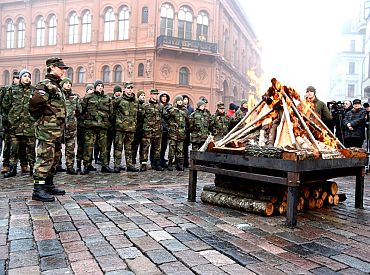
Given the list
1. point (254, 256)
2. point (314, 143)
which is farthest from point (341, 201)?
point (254, 256)

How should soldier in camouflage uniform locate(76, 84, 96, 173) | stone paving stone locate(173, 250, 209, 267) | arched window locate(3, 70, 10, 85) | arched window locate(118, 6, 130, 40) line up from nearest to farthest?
stone paving stone locate(173, 250, 209, 267) → soldier in camouflage uniform locate(76, 84, 96, 173) → arched window locate(118, 6, 130, 40) → arched window locate(3, 70, 10, 85)

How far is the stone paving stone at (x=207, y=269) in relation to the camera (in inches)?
111

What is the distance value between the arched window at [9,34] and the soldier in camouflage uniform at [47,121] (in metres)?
37.8

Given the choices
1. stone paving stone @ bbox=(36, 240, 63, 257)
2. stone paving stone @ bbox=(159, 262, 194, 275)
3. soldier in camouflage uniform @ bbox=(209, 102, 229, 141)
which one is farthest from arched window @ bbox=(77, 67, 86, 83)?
stone paving stone @ bbox=(159, 262, 194, 275)

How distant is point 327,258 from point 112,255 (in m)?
1.86

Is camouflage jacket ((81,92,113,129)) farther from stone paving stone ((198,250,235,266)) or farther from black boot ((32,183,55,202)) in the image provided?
stone paving stone ((198,250,235,266))

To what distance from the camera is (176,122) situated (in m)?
9.92

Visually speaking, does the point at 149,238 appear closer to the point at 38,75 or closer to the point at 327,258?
the point at 327,258

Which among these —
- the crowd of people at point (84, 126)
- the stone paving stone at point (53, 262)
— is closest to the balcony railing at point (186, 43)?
the crowd of people at point (84, 126)

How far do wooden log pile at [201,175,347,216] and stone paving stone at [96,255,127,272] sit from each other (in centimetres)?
227

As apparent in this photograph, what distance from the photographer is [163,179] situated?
320 inches

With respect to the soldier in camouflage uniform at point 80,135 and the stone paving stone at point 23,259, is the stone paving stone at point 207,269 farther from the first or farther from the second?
the soldier in camouflage uniform at point 80,135

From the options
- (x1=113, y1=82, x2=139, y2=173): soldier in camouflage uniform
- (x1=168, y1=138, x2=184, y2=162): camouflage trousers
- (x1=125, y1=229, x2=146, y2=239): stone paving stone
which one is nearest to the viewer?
(x1=125, y1=229, x2=146, y2=239): stone paving stone

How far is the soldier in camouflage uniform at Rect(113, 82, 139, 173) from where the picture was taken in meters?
8.99
